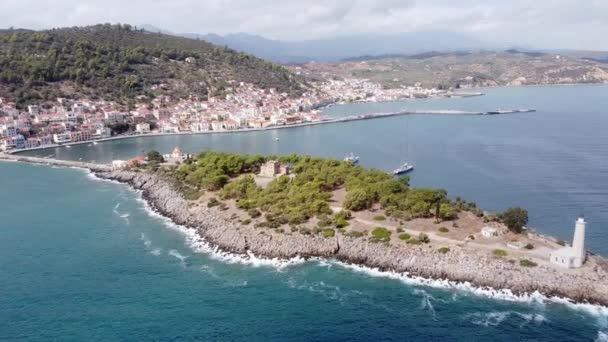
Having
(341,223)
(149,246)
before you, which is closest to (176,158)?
(149,246)

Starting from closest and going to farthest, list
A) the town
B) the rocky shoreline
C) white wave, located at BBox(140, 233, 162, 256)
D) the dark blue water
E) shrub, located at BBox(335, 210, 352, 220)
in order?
1. the rocky shoreline
2. white wave, located at BBox(140, 233, 162, 256)
3. shrub, located at BBox(335, 210, 352, 220)
4. the dark blue water
5. the town

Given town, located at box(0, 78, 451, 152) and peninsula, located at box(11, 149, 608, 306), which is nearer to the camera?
peninsula, located at box(11, 149, 608, 306)

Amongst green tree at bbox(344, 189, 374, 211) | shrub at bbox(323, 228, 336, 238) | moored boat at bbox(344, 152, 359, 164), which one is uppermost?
moored boat at bbox(344, 152, 359, 164)

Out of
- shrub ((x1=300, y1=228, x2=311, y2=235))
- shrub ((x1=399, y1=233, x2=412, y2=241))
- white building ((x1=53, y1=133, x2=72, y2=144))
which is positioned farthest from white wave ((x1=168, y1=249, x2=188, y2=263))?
white building ((x1=53, y1=133, x2=72, y2=144))

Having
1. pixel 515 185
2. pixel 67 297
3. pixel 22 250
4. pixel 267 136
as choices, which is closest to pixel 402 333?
pixel 67 297

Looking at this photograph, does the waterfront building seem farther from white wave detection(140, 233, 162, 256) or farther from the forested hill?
the forested hill

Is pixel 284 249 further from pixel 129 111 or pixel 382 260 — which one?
pixel 129 111

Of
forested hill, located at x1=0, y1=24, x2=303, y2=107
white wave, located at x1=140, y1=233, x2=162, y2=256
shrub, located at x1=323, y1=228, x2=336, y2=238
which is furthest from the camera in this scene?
forested hill, located at x1=0, y1=24, x2=303, y2=107
